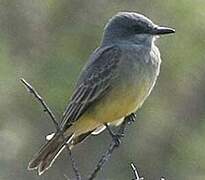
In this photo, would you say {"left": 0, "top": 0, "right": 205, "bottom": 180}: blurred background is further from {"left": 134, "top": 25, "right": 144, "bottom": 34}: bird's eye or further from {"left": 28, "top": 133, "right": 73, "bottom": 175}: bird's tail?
{"left": 28, "top": 133, "right": 73, "bottom": 175}: bird's tail

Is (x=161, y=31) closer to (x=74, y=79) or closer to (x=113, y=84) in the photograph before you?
(x=113, y=84)

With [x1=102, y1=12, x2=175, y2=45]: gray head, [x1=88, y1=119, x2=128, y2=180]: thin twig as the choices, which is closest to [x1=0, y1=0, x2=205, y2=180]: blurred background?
[x1=102, y1=12, x2=175, y2=45]: gray head

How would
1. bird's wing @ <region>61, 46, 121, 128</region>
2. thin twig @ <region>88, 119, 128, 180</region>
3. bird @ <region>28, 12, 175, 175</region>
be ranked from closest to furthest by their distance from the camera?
thin twig @ <region>88, 119, 128, 180</region>
bird @ <region>28, 12, 175, 175</region>
bird's wing @ <region>61, 46, 121, 128</region>

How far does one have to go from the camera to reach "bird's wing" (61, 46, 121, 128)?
25.8ft

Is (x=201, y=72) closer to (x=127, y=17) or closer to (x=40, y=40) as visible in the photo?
(x=40, y=40)

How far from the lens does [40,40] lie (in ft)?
37.9

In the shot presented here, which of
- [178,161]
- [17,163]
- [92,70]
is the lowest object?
[178,161]

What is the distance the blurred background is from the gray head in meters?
2.70

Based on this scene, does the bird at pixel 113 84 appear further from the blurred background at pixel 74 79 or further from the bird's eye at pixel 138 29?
the blurred background at pixel 74 79

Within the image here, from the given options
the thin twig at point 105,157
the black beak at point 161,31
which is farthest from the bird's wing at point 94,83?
the thin twig at point 105,157

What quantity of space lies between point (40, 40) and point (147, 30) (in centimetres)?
369

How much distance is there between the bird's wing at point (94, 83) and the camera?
7.88 m

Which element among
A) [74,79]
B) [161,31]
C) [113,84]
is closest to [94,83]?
[113,84]

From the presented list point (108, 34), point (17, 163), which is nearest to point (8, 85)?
point (17, 163)
